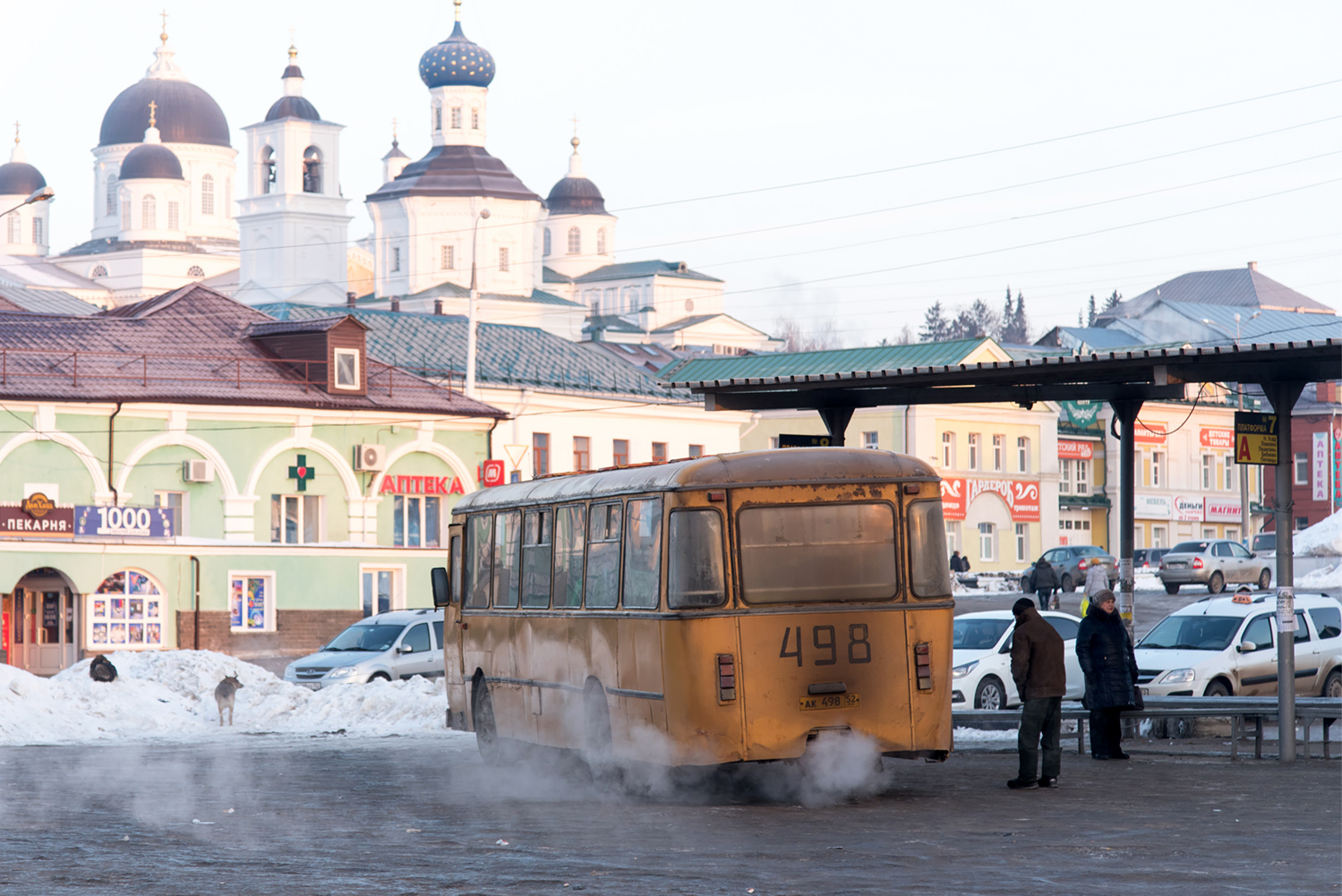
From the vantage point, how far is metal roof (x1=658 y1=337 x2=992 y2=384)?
45.5 meters

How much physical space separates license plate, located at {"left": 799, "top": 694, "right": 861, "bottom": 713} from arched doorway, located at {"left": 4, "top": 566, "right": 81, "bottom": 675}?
34710mm

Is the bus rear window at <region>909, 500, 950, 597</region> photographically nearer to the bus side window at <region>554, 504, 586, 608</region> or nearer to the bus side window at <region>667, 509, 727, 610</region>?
the bus side window at <region>667, 509, 727, 610</region>

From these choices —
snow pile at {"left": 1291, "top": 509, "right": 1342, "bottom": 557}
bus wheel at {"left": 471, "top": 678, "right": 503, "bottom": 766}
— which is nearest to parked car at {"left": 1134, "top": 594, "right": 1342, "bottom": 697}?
bus wheel at {"left": 471, "top": 678, "right": 503, "bottom": 766}

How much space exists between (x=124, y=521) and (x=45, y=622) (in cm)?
296

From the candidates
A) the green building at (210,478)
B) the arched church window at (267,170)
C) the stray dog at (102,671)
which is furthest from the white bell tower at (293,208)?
the stray dog at (102,671)

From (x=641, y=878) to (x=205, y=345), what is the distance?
43606mm

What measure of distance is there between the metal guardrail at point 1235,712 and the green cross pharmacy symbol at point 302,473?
32.8 meters

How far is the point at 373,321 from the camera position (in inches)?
2734

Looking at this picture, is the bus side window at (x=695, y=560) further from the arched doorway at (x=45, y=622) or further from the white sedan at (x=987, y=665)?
the arched doorway at (x=45, y=622)

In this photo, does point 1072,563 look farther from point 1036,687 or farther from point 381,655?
point 1036,687

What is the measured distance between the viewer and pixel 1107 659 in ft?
64.4

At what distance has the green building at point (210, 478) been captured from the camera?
156 ft

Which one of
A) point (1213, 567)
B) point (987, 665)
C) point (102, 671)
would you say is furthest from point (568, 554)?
point (1213, 567)

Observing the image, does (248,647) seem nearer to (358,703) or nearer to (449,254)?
(358,703)
